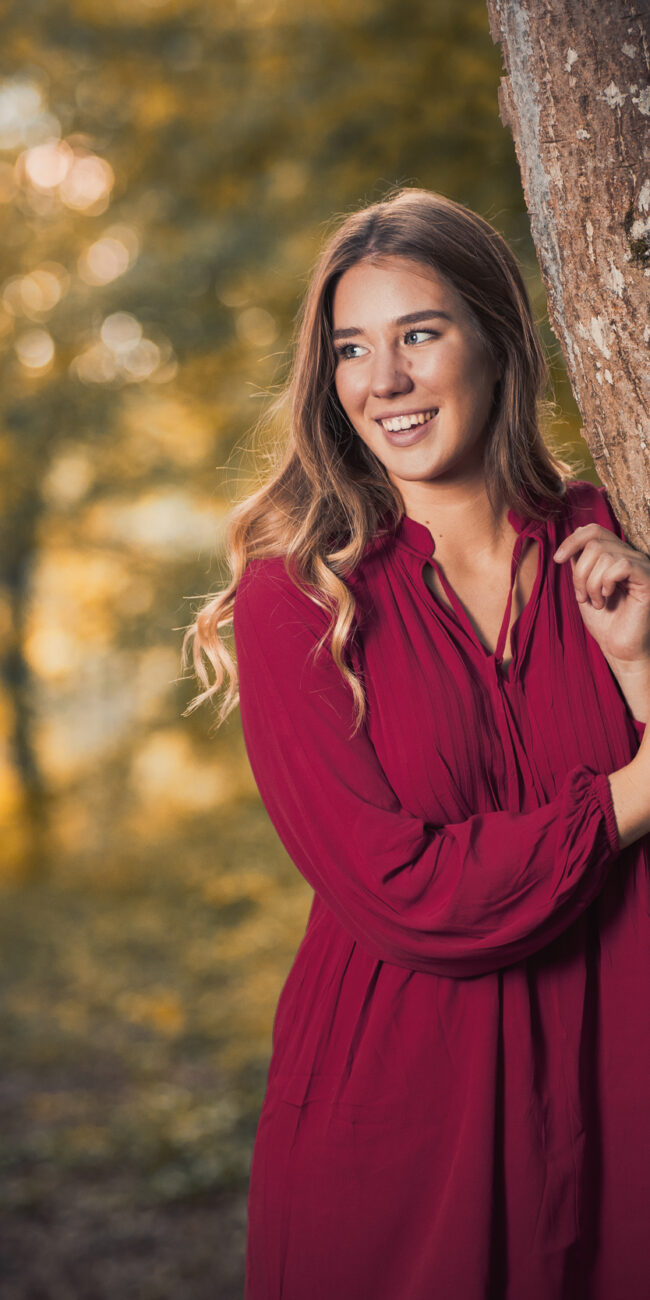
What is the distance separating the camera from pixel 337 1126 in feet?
5.82

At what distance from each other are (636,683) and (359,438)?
702 millimetres

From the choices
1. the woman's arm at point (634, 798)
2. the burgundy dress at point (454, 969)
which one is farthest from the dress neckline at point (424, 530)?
the woman's arm at point (634, 798)

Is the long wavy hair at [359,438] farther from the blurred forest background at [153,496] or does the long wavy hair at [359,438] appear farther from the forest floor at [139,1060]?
the forest floor at [139,1060]

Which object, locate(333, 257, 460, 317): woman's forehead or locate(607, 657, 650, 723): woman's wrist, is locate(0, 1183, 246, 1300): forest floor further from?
locate(333, 257, 460, 317): woman's forehead

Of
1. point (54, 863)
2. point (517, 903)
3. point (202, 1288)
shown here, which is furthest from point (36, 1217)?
point (54, 863)

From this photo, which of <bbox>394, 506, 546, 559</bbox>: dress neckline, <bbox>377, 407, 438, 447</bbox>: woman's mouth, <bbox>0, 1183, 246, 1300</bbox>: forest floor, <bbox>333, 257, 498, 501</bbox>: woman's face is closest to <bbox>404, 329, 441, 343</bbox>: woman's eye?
<bbox>333, 257, 498, 501</bbox>: woman's face

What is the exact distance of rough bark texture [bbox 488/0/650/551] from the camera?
1521 mm

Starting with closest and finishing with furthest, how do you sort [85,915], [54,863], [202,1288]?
[202,1288] → [85,915] → [54,863]

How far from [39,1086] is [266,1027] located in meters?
1.40

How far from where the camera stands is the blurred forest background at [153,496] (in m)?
5.04

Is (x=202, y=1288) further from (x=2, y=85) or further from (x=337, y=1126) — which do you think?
(x=2, y=85)

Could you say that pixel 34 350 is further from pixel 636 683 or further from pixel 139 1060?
pixel 636 683

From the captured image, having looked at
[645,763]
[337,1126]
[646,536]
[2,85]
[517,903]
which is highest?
[2,85]

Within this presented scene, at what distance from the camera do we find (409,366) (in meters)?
1.84
